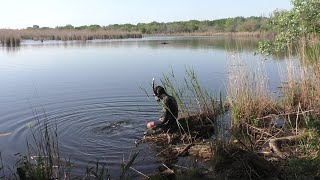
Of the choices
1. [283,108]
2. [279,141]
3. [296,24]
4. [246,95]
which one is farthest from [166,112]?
[296,24]

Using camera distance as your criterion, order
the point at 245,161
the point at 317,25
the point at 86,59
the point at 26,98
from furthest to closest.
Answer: the point at 86,59 → the point at 26,98 → the point at 317,25 → the point at 245,161

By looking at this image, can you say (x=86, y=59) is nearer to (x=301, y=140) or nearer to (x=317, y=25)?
(x=317, y=25)

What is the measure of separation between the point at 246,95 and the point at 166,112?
1.99 metres

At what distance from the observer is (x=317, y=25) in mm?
12070

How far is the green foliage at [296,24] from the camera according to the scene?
12.0 m

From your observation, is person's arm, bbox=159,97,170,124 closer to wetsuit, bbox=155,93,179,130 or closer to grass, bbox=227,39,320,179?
wetsuit, bbox=155,93,179,130

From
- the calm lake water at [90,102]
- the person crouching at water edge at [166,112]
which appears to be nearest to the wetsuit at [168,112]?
the person crouching at water edge at [166,112]

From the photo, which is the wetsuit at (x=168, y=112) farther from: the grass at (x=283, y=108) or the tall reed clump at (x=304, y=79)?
the tall reed clump at (x=304, y=79)

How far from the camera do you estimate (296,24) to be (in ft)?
42.2

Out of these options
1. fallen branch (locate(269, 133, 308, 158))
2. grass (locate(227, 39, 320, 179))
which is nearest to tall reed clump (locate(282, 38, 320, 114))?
grass (locate(227, 39, 320, 179))

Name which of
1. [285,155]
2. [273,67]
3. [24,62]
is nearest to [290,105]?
[285,155]

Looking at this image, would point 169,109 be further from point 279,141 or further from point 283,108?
point 283,108

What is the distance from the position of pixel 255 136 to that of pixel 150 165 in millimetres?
2347

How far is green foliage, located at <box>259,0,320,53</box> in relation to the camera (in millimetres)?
11977
